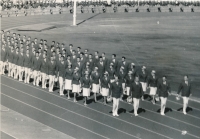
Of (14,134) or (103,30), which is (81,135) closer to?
(14,134)

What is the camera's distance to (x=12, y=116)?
12.3 m

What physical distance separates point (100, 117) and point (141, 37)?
728 inches

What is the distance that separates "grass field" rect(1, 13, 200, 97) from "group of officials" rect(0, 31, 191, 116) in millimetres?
3585

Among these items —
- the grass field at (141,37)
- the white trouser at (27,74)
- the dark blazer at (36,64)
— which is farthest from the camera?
the grass field at (141,37)

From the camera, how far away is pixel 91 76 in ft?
44.3

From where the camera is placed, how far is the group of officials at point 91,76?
Result: 12.4m

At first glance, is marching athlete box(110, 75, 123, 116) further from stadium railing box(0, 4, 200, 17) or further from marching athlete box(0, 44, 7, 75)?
stadium railing box(0, 4, 200, 17)

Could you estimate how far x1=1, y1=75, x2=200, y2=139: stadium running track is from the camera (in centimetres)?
1114

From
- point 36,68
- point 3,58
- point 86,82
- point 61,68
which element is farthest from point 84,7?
point 86,82

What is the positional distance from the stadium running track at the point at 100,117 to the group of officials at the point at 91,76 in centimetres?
37

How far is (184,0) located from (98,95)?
142ft

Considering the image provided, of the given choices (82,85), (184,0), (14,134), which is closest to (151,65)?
(82,85)

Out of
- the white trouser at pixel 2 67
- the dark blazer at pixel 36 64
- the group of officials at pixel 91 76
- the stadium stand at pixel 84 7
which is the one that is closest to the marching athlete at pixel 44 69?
the group of officials at pixel 91 76

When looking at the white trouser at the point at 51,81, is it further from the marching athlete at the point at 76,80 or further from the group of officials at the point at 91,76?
the marching athlete at the point at 76,80
